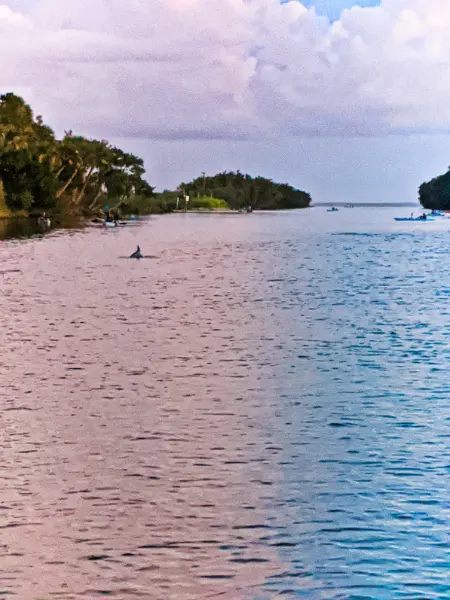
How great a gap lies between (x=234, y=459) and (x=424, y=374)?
900 cm

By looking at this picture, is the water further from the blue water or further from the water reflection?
the water reflection

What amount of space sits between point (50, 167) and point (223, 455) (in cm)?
13112

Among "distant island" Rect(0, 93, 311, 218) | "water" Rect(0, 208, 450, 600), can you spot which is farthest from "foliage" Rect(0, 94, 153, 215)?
"water" Rect(0, 208, 450, 600)

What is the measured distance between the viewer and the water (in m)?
10.6

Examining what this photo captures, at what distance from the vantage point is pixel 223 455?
599 inches

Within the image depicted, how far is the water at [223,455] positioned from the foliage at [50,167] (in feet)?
329

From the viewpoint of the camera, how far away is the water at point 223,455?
10562mm

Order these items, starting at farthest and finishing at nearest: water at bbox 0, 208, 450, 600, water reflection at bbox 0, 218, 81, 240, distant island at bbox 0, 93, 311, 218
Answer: distant island at bbox 0, 93, 311, 218, water reflection at bbox 0, 218, 81, 240, water at bbox 0, 208, 450, 600

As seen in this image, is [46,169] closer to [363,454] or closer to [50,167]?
[50,167]

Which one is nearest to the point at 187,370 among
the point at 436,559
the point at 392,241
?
the point at 436,559

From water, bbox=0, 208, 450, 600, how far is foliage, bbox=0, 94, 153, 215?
100409 mm

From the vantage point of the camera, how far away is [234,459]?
1502 cm

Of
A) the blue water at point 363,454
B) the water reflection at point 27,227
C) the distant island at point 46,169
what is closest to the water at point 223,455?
the blue water at point 363,454

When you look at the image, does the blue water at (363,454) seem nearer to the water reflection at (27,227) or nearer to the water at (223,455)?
the water at (223,455)
